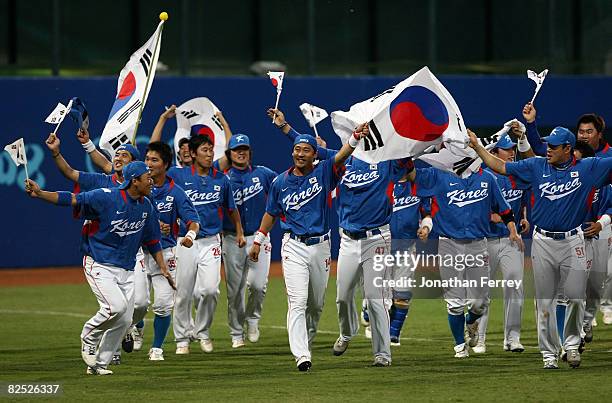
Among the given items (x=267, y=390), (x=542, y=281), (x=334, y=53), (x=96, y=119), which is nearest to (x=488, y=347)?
(x=542, y=281)

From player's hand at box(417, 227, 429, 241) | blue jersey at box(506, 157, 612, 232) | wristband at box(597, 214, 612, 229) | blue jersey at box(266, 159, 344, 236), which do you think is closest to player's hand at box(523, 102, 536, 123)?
blue jersey at box(506, 157, 612, 232)

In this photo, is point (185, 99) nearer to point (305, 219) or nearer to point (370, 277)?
point (305, 219)

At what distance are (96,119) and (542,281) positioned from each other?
1250cm

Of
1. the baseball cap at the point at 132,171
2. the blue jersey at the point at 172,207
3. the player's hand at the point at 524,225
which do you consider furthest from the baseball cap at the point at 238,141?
the player's hand at the point at 524,225

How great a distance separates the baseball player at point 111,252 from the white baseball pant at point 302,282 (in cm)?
153

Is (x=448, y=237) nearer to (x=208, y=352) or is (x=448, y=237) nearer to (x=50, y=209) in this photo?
(x=208, y=352)

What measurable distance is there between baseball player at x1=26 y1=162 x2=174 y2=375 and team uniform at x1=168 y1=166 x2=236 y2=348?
212 centimetres

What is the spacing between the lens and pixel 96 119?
2348 cm

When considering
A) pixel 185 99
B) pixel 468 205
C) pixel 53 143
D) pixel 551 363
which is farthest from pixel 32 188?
pixel 185 99

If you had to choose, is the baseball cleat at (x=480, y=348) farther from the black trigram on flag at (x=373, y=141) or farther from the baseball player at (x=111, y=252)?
the baseball player at (x=111, y=252)

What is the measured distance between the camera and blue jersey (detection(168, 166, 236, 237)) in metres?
15.3

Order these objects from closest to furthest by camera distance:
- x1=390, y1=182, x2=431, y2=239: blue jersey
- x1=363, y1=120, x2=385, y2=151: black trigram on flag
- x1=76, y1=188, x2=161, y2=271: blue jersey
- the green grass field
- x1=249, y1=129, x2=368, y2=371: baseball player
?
1. the green grass field
2. x1=76, y1=188, x2=161, y2=271: blue jersey
3. x1=249, y1=129, x2=368, y2=371: baseball player
4. x1=363, y1=120, x2=385, y2=151: black trigram on flag
5. x1=390, y1=182, x2=431, y2=239: blue jersey

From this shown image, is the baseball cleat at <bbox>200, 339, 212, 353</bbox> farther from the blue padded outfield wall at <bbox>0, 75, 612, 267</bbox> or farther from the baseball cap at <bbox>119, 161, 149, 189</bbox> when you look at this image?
the blue padded outfield wall at <bbox>0, 75, 612, 267</bbox>

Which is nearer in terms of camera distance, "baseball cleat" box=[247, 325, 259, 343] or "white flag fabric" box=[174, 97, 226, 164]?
"baseball cleat" box=[247, 325, 259, 343]
